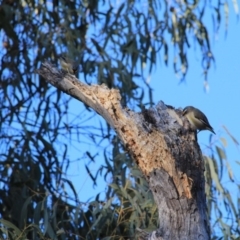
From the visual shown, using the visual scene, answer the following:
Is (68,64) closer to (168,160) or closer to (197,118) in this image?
(197,118)

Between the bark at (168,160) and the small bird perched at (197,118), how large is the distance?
28.3 inches

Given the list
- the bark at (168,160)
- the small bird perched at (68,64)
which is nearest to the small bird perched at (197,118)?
the bark at (168,160)

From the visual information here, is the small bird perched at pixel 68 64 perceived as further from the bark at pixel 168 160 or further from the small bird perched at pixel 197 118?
the bark at pixel 168 160

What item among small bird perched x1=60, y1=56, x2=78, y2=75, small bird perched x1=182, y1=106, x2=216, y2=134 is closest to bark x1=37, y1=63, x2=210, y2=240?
small bird perched x1=182, y1=106, x2=216, y2=134

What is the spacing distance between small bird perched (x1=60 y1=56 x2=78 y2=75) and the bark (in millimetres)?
1756

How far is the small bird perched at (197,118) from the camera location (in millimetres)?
4502

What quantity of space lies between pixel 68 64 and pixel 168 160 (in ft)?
8.06

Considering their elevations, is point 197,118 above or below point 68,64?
below

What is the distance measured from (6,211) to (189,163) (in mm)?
2586

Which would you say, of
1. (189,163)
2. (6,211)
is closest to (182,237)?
(189,163)

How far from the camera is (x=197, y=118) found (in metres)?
4.70

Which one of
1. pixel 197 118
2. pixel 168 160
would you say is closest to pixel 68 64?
pixel 197 118

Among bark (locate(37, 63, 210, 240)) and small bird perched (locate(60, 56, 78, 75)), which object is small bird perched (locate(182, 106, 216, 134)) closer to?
bark (locate(37, 63, 210, 240))

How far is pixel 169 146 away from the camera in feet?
11.5
